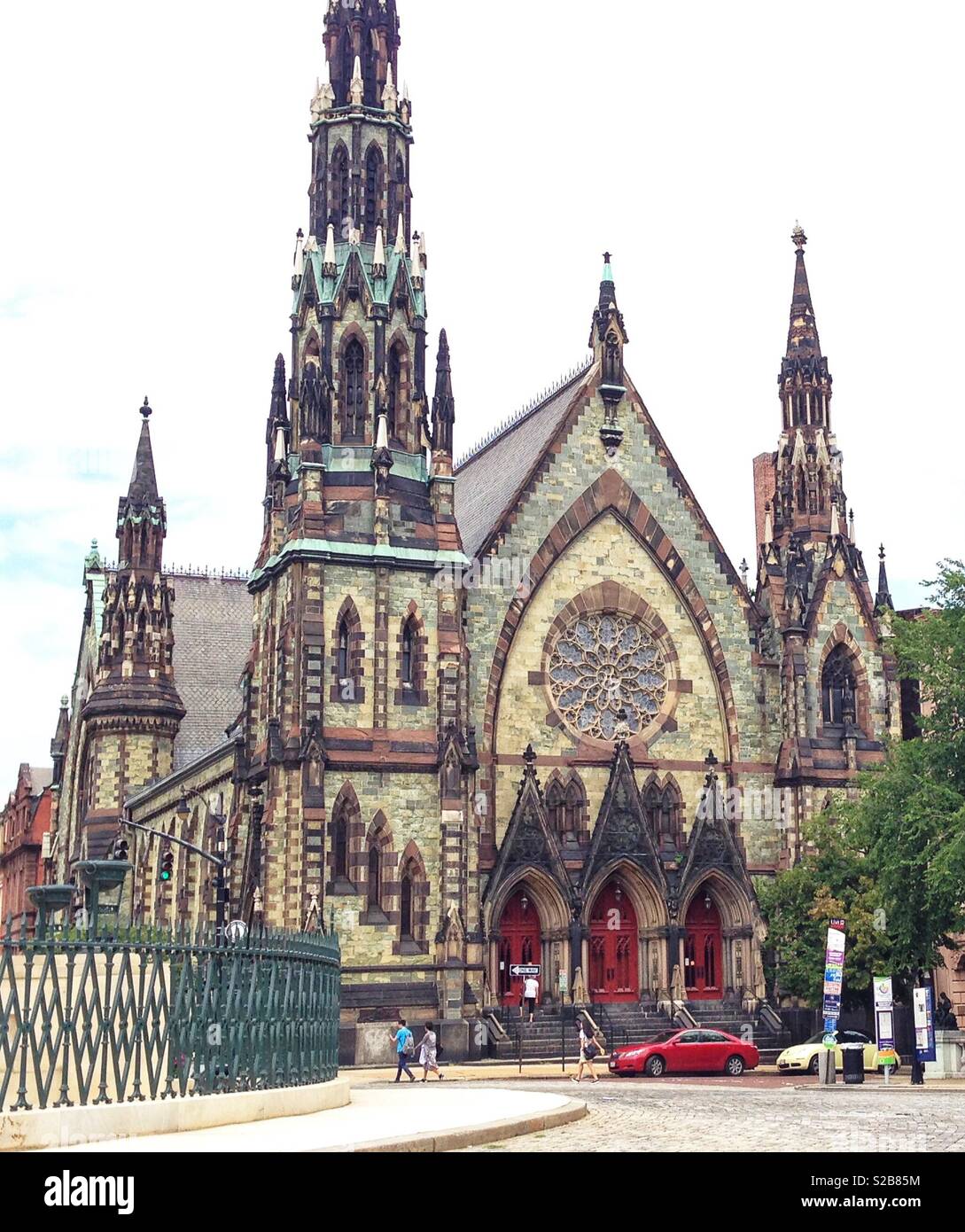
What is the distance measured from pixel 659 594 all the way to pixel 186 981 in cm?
3690

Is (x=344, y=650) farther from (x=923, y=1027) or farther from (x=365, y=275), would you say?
(x=923, y=1027)

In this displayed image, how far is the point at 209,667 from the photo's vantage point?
79250mm

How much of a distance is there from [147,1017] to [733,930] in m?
36.7

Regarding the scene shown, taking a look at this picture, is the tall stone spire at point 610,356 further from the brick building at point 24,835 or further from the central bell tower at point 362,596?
the brick building at point 24,835

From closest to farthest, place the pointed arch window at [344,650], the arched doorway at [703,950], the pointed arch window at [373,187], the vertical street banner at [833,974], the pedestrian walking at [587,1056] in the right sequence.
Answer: the vertical street banner at [833,974] < the pedestrian walking at [587,1056] < the pointed arch window at [344,650] < the arched doorway at [703,950] < the pointed arch window at [373,187]

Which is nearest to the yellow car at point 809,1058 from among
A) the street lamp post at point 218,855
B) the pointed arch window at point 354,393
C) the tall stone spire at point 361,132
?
the street lamp post at point 218,855

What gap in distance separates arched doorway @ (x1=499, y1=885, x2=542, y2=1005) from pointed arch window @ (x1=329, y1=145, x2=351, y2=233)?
21.7 metres

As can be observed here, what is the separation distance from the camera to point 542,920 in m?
53.1

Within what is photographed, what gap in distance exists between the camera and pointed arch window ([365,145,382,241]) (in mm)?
56031

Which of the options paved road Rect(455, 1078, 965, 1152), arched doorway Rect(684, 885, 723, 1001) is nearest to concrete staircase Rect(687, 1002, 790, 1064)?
arched doorway Rect(684, 885, 723, 1001)

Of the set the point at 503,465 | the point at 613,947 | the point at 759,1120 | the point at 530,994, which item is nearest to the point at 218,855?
the point at 530,994

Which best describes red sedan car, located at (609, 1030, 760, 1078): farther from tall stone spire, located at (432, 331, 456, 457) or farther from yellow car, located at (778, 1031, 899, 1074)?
tall stone spire, located at (432, 331, 456, 457)

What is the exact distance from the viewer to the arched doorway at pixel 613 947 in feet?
177

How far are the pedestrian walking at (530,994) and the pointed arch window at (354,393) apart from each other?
16.8 meters
